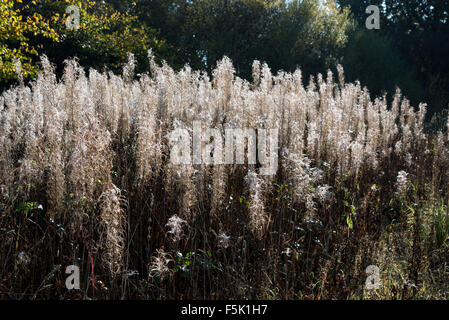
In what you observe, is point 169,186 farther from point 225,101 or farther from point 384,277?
→ point 225,101

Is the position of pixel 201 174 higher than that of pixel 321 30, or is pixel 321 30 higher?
pixel 321 30

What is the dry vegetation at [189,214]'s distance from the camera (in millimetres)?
2176

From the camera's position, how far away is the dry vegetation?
7.14 feet

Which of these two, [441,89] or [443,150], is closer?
[443,150]

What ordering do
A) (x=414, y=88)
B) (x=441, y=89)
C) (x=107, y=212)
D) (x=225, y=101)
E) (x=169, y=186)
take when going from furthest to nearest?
1. (x=441, y=89)
2. (x=414, y=88)
3. (x=225, y=101)
4. (x=169, y=186)
5. (x=107, y=212)

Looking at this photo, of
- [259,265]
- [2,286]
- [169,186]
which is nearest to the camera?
[2,286]

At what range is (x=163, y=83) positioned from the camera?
13.1 ft

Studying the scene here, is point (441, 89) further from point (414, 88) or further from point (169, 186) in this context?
point (169, 186)

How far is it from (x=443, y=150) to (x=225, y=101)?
8.53 feet

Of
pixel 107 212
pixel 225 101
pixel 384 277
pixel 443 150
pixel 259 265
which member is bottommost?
pixel 384 277

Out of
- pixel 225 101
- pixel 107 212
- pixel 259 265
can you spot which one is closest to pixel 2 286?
pixel 107 212

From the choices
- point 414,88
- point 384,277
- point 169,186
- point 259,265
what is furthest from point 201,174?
point 414,88

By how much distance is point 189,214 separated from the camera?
226cm

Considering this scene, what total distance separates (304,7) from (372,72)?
4.16 m
